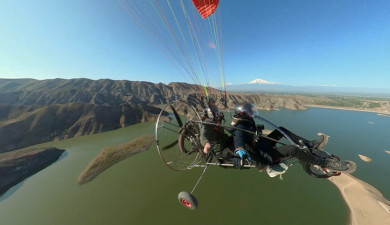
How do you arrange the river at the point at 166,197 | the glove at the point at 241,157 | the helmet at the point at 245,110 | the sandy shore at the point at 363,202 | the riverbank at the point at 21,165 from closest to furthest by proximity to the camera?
the glove at the point at 241,157, the helmet at the point at 245,110, the sandy shore at the point at 363,202, the river at the point at 166,197, the riverbank at the point at 21,165

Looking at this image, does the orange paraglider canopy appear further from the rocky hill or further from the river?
the river

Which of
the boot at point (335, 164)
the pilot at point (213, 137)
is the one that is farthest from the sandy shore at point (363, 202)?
the pilot at point (213, 137)

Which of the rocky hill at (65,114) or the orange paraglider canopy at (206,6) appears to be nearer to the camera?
the orange paraglider canopy at (206,6)

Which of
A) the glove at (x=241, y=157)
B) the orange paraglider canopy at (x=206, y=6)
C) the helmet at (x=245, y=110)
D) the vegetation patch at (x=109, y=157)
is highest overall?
the orange paraglider canopy at (x=206, y=6)

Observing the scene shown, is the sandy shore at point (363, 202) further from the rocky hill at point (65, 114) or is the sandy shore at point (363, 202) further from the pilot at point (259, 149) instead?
the pilot at point (259, 149)

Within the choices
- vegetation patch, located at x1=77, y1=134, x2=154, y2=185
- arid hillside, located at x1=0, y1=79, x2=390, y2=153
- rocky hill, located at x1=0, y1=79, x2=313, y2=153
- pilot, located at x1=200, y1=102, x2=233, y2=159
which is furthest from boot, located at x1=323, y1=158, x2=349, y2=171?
vegetation patch, located at x1=77, y1=134, x2=154, y2=185

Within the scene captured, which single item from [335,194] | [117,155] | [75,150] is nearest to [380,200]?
[335,194]

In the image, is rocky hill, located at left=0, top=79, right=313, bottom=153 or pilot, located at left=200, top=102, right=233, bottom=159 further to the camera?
rocky hill, located at left=0, top=79, right=313, bottom=153
